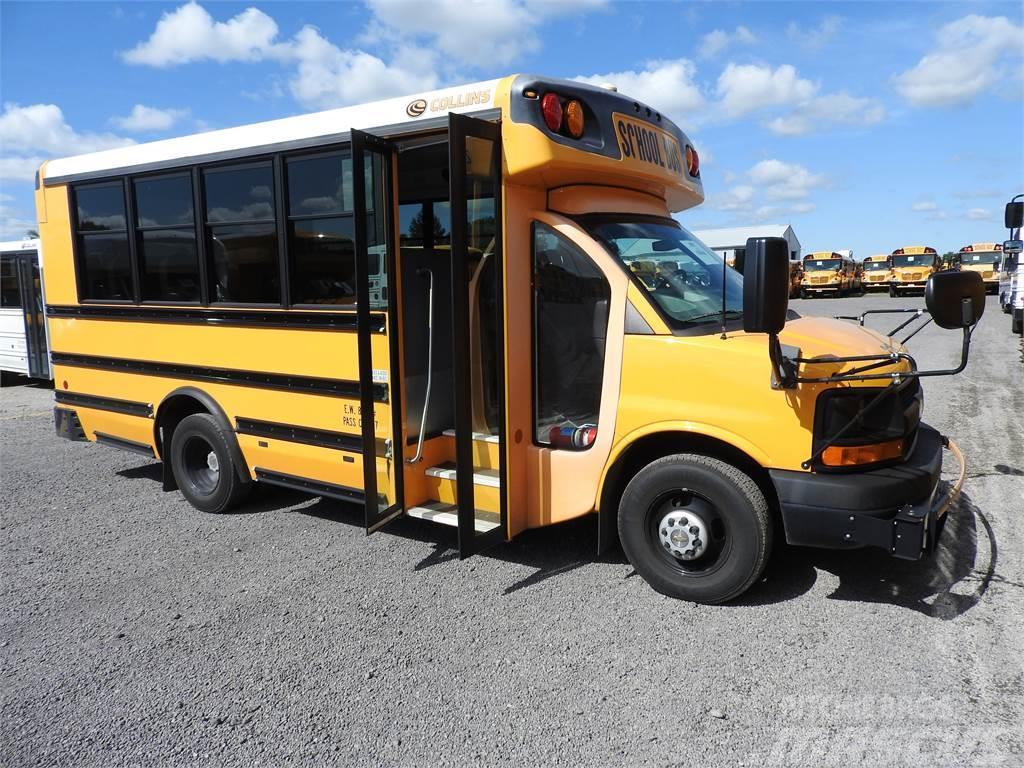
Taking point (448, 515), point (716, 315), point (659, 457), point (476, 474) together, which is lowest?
point (448, 515)

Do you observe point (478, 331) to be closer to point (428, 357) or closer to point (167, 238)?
point (428, 357)

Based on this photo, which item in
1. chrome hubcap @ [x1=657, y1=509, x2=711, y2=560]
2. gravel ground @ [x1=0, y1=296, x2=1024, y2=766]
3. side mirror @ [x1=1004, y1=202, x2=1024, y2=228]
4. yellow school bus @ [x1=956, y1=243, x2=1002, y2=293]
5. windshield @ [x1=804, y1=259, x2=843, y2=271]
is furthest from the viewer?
windshield @ [x1=804, y1=259, x2=843, y2=271]

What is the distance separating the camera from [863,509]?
11.4 ft

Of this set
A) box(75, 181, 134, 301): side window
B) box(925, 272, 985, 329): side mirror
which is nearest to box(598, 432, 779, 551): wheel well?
box(925, 272, 985, 329): side mirror

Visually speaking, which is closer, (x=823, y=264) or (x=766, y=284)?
(x=766, y=284)

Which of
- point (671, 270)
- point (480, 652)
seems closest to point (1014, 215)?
point (671, 270)

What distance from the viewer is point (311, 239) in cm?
471

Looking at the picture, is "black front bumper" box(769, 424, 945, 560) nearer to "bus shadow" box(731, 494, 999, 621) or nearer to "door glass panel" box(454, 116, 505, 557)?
"bus shadow" box(731, 494, 999, 621)

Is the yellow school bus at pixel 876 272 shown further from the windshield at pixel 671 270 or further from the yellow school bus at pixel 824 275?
the windshield at pixel 671 270

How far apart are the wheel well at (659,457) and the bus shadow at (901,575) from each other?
1.45 ft

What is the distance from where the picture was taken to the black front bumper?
344 centimetres

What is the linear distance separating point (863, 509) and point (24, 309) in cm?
1403

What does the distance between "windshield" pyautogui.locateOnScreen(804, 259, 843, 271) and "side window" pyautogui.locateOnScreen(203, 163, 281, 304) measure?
34.5 metres

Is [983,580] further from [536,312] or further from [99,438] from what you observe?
[99,438]
